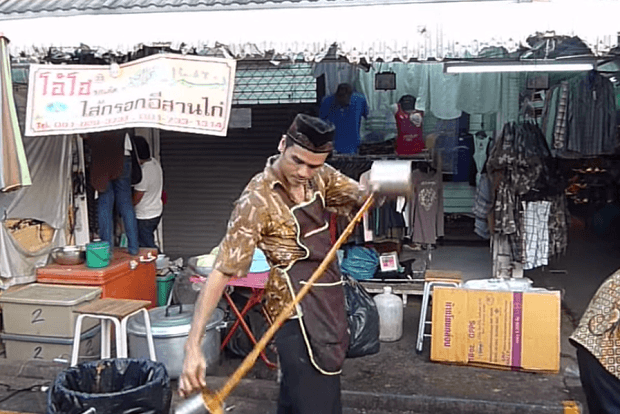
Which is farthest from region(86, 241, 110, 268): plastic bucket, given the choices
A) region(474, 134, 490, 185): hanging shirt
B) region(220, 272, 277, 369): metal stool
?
region(474, 134, 490, 185): hanging shirt

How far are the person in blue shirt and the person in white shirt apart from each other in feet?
7.12

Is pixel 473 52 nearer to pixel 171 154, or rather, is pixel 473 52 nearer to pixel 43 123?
pixel 43 123

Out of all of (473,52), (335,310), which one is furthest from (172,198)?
(335,310)

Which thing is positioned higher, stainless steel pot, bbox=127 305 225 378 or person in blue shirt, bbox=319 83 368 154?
person in blue shirt, bbox=319 83 368 154

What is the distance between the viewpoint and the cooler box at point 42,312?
5.93 meters

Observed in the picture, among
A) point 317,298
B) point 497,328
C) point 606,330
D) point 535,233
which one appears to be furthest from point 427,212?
point 317,298

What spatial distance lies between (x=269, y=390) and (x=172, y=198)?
4847 millimetres

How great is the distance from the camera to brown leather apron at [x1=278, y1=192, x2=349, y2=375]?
3021 mm

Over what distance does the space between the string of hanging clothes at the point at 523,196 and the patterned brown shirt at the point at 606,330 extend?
415cm

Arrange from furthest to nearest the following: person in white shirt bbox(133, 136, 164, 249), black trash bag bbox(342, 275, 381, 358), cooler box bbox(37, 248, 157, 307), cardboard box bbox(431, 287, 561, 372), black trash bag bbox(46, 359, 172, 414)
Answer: person in white shirt bbox(133, 136, 164, 249), cooler box bbox(37, 248, 157, 307), black trash bag bbox(342, 275, 381, 358), cardboard box bbox(431, 287, 561, 372), black trash bag bbox(46, 359, 172, 414)

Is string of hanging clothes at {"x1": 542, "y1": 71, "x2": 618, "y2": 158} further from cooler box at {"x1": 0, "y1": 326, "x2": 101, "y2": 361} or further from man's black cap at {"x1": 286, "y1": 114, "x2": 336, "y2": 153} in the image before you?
man's black cap at {"x1": 286, "y1": 114, "x2": 336, "y2": 153}

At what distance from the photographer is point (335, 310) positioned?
3.11 m

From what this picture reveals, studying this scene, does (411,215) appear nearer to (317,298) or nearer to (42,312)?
(42,312)

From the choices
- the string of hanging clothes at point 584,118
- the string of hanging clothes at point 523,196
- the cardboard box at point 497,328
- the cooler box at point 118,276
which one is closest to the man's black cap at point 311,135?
the cardboard box at point 497,328
